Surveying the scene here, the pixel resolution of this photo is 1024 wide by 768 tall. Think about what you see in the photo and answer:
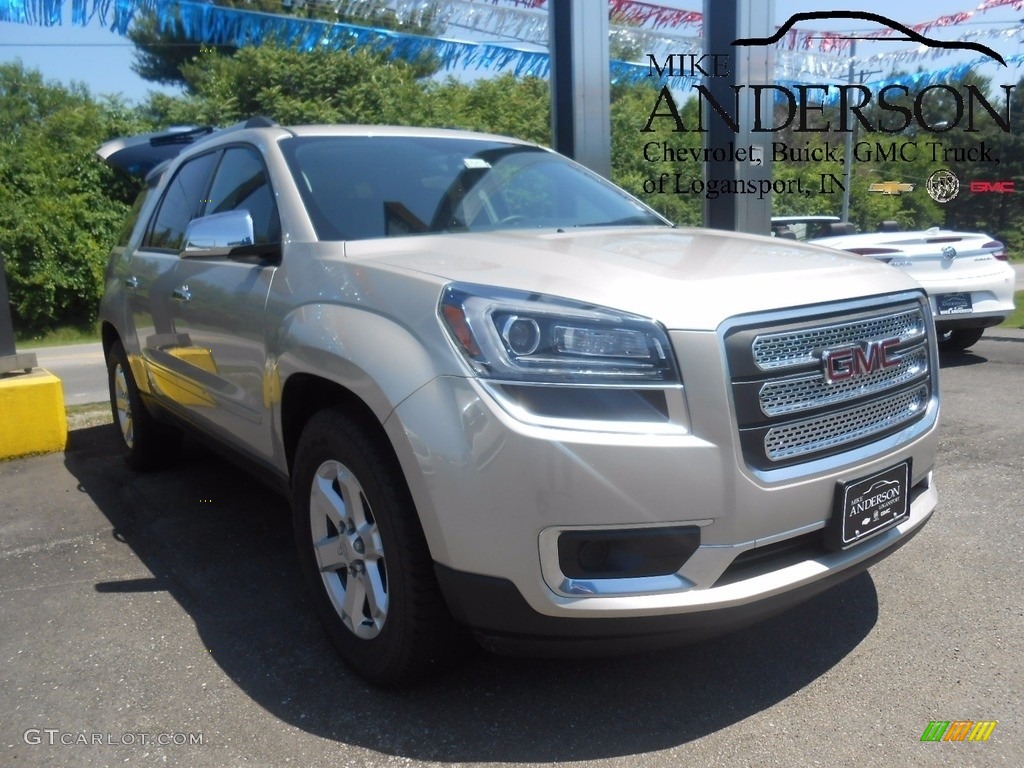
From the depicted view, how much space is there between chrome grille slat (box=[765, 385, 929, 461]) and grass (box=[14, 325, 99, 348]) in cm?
1450

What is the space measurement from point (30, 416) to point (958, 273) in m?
7.57

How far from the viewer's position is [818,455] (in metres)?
2.42

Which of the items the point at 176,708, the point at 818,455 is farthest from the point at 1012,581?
the point at 176,708

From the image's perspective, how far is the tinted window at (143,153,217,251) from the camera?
4.21m

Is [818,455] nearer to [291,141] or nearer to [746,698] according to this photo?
[746,698]

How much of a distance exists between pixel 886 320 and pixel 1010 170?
47963mm

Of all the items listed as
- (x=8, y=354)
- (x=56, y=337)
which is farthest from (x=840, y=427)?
(x=56, y=337)

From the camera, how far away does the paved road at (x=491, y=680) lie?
94.7 inches

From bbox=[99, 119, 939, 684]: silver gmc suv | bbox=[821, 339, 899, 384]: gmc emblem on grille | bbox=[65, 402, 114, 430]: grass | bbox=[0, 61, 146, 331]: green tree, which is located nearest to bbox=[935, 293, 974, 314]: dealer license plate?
bbox=[99, 119, 939, 684]: silver gmc suv

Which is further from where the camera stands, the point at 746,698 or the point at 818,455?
the point at 746,698

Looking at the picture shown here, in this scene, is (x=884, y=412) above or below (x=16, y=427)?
above

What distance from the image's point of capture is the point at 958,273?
8023mm

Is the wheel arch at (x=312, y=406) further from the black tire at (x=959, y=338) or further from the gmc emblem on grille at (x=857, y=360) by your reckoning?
the black tire at (x=959, y=338)

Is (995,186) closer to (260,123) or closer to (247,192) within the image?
(260,123)
